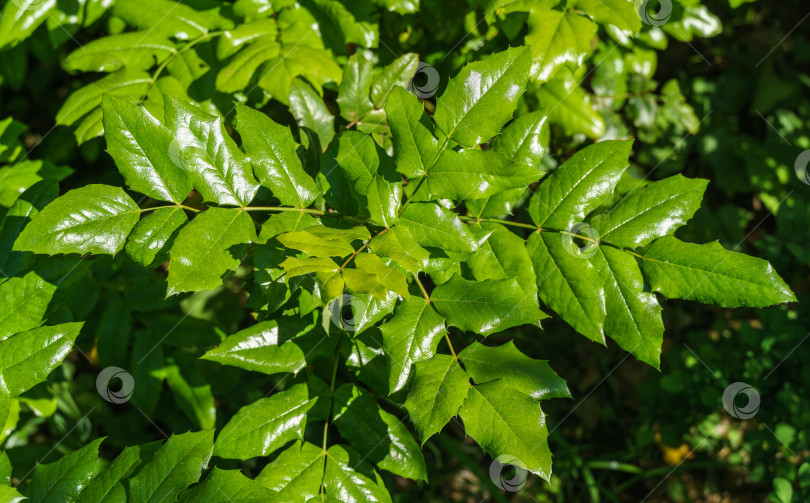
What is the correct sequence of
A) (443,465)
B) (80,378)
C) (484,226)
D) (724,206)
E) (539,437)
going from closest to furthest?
(539,437) → (484,226) → (80,378) → (443,465) → (724,206)

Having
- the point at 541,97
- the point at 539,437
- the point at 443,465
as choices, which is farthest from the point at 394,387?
the point at 443,465

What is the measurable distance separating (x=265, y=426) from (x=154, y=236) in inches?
20.3

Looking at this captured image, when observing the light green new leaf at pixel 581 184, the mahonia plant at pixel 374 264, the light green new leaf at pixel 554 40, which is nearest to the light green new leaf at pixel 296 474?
the mahonia plant at pixel 374 264

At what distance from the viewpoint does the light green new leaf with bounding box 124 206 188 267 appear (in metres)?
1.32

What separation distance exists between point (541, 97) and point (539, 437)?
132cm

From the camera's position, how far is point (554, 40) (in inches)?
68.0

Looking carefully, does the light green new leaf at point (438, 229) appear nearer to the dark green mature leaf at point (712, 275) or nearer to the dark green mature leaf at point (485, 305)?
the dark green mature leaf at point (485, 305)

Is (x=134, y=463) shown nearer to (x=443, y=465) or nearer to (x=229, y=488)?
(x=229, y=488)

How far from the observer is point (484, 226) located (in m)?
1.54

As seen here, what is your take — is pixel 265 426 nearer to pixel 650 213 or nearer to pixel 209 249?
pixel 209 249

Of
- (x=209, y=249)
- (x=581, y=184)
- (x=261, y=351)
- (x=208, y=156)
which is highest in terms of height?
(x=208, y=156)

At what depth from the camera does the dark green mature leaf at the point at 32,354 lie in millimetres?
1421

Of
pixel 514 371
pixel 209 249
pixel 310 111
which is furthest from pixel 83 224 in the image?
pixel 514 371

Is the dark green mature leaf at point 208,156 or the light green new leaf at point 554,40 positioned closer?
the dark green mature leaf at point 208,156
